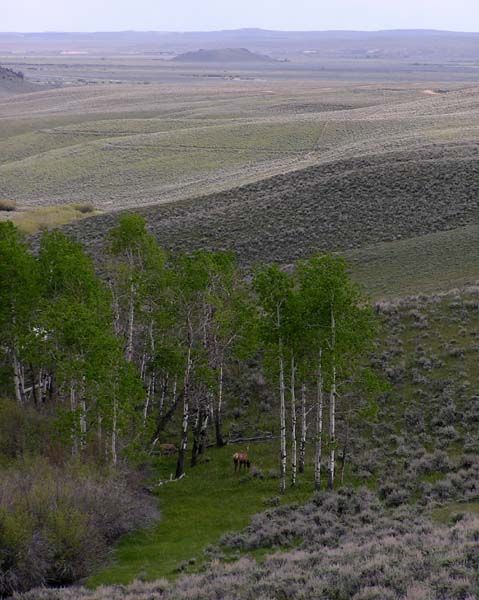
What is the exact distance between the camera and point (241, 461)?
2569cm

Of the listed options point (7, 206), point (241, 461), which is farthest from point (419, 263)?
point (7, 206)

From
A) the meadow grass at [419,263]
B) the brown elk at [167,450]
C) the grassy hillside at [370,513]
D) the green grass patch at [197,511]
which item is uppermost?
the meadow grass at [419,263]

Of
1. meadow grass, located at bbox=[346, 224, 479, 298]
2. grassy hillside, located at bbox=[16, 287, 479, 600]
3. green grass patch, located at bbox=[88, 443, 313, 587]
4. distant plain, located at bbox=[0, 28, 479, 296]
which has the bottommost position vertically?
green grass patch, located at bbox=[88, 443, 313, 587]

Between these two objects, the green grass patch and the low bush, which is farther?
the green grass patch

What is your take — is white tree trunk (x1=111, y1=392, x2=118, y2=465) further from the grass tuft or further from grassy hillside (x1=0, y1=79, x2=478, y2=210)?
the grass tuft

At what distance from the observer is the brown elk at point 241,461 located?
25.5m

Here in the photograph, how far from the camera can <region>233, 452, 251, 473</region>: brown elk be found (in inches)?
1003

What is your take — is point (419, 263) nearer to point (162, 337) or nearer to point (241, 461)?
point (162, 337)

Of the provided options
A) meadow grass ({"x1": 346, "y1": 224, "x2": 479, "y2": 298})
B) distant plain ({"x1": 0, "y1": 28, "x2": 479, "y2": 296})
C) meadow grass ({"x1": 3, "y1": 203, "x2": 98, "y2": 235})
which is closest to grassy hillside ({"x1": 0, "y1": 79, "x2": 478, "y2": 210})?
distant plain ({"x1": 0, "y1": 28, "x2": 479, "y2": 296})

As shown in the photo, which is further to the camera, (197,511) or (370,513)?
(197,511)

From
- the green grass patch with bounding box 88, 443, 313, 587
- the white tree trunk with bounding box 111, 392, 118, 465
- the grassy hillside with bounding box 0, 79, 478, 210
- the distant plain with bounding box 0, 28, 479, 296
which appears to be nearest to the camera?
the green grass patch with bounding box 88, 443, 313, 587

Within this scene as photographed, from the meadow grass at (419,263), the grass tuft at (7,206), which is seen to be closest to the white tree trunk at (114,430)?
the meadow grass at (419,263)

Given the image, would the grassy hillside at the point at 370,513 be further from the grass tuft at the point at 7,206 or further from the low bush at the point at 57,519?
the grass tuft at the point at 7,206

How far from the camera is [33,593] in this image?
55.8ft
